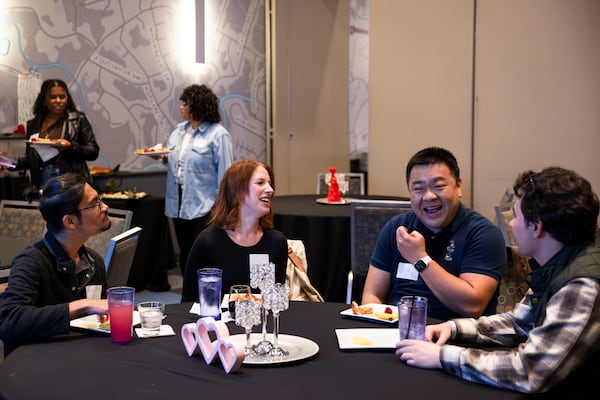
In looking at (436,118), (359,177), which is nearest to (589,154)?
(436,118)

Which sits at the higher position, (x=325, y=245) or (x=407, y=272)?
(x=407, y=272)

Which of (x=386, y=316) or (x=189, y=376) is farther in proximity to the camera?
(x=386, y=316)

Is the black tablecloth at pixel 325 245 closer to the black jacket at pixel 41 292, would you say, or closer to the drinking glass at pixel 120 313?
the black jacket at pixel 41 292

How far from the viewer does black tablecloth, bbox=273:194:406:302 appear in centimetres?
483

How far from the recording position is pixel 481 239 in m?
2.63

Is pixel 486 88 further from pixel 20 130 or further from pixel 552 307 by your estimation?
pixel 552 307

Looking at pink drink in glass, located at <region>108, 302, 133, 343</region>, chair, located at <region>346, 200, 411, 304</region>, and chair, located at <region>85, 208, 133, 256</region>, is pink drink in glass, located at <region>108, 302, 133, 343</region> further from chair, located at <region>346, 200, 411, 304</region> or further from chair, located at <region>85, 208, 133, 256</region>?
chair, located at <region>346, 200, 411, 304</region>

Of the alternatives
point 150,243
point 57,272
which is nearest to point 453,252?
point 57,272

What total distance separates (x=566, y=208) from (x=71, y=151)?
4145mm

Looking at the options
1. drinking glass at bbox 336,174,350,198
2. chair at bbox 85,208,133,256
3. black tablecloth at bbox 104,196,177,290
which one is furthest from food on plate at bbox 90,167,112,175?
chair at bbox 85,208,133,256

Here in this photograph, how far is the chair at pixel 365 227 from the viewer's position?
3.96m

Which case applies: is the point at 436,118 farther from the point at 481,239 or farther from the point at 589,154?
the point at 481,239

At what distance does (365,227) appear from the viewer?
4.02m

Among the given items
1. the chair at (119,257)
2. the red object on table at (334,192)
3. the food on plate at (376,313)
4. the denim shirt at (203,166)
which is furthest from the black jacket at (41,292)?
the red object on table at (334,192)
